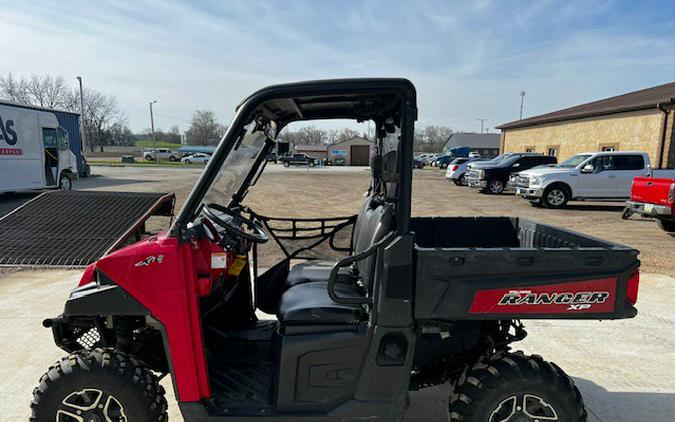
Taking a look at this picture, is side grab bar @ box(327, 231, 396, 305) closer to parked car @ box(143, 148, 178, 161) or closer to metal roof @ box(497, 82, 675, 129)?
metal roof @ box(497, 82, 675, 129)

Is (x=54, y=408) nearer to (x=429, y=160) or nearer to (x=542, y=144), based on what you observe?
(x=542, y=144)

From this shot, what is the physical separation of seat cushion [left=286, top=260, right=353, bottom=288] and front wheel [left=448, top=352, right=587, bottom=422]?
1106 millimetres

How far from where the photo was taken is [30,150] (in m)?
13.0

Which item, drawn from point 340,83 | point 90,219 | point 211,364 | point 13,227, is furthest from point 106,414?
point 13,227

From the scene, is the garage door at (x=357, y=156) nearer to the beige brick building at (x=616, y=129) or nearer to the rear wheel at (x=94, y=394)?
the beige brick building at (x=616, y=129)

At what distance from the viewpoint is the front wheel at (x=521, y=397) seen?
2094 millimetres

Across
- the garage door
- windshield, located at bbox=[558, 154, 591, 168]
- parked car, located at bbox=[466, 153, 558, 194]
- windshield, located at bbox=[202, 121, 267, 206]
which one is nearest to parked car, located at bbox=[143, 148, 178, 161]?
the garage door

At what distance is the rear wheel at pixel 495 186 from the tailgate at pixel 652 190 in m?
8.38

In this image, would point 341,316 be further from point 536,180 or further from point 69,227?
point 536,180

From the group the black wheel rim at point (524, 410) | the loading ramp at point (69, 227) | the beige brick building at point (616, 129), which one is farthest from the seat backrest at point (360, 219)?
the beige brick building at point (616, 129)

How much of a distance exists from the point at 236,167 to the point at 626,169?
1390 cm

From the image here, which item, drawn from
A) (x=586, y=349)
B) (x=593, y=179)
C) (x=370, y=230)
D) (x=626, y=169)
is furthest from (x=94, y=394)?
(x=626, y=169)

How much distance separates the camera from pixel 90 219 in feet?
18.8

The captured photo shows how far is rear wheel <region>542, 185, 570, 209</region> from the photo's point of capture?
41.9ft
